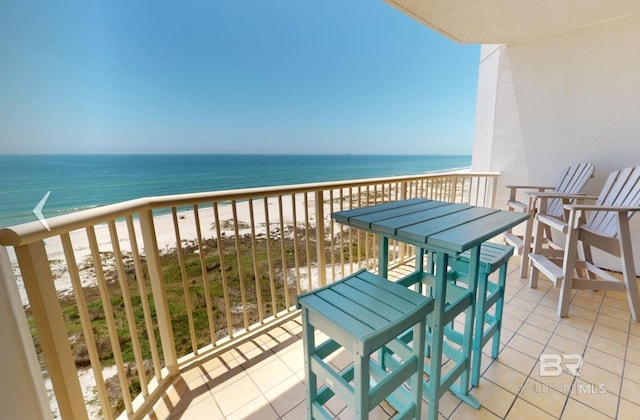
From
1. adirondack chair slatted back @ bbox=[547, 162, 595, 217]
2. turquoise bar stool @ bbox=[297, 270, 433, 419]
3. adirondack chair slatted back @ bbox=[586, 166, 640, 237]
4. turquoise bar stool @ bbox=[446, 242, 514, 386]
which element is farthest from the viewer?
adirondack chair slatted back @ bbox=[547, 162, 595, 217]

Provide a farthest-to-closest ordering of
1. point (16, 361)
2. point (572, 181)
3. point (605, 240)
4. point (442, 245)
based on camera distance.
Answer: point (572, 181) → point (605, 240) → point (442, 245) → point (16, 361)

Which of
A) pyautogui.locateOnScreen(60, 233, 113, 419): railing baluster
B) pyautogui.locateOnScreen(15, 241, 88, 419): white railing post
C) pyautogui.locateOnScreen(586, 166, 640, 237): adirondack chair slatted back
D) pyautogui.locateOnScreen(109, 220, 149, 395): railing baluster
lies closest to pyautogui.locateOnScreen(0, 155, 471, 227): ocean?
pyautogui.locateOnScreen(109, 220, 149, 395): railing baluster

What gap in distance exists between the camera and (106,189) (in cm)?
1891

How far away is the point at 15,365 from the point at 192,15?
20651 mm

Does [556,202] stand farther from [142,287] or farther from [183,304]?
[183,304]

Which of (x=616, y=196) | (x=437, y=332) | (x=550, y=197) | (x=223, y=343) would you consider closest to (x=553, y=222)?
(x=550, y=197)

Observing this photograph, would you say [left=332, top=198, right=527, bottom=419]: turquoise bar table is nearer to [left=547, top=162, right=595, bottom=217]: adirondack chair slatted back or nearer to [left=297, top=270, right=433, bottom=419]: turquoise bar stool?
[left=297, top=270, right=433, bottom=419]: turquoise bar stool

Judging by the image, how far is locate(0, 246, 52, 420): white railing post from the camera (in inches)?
31.1

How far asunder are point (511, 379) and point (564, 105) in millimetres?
3250

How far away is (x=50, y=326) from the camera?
3.01 ft

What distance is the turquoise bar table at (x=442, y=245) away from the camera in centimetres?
113

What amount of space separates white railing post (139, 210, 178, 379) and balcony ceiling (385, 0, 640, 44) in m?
2.66

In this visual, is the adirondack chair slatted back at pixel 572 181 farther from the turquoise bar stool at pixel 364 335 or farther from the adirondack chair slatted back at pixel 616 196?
the turquoise bar stool at pixel 364 335

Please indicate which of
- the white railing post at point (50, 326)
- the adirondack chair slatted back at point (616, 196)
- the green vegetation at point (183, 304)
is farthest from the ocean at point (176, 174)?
the adirondack chair slatted back at point (616, 196)
